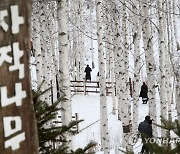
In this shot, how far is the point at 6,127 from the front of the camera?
5.59 ft

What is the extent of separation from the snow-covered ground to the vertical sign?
1080 centimetres

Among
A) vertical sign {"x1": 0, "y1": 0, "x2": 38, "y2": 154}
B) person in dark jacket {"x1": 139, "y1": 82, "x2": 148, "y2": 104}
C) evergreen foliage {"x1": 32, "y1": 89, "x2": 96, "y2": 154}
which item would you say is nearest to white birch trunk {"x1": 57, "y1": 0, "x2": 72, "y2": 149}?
evergreen foliage {"x1": 32, "y1": 89, "x2": 96, "y2": 154}

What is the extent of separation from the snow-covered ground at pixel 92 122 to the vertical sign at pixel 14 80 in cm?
1080

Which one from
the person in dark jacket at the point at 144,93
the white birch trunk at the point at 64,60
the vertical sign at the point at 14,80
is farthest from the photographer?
the person in dark jacket at the point at 144,93

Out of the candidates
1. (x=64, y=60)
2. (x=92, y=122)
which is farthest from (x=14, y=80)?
(x=92, y=122)

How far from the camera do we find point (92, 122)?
1806 cm

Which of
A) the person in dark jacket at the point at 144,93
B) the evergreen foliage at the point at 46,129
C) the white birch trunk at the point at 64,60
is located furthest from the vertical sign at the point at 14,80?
the person in dark jacket at the point at 144,93

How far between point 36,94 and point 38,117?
0.20 m

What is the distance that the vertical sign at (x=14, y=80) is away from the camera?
1.70 metres

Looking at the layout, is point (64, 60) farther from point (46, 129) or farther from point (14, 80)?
point (14, 80)

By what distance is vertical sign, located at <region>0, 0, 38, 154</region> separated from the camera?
1702 mm

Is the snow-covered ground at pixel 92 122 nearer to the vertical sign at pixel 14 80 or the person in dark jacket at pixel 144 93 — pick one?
the person in dark jacket at pixel 144 93

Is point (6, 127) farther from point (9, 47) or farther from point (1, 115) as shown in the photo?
point (9, 47)

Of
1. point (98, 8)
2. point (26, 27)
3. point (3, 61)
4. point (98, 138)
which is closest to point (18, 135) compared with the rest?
point (3, 61)
